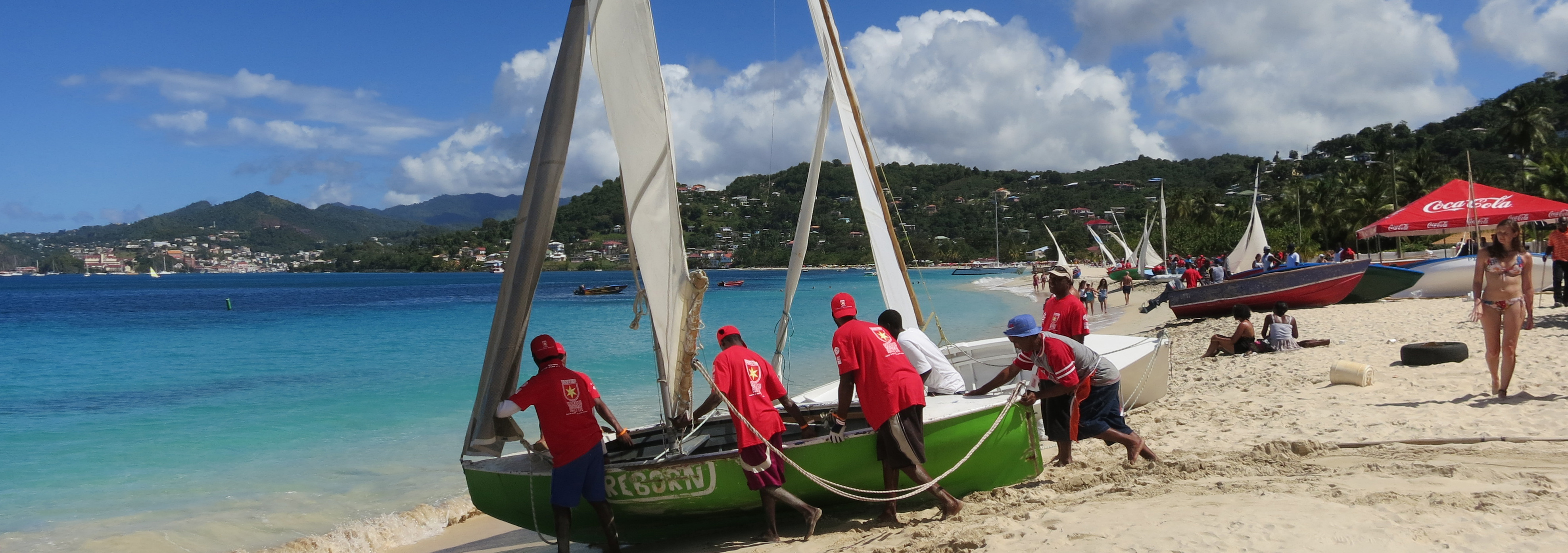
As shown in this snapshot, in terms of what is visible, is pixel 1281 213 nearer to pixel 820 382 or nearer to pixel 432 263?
pixel 820 382

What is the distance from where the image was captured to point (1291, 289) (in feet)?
57.8

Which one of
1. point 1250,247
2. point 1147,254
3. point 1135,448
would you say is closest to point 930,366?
point 1135,448

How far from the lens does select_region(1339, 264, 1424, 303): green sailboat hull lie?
17.9 meters

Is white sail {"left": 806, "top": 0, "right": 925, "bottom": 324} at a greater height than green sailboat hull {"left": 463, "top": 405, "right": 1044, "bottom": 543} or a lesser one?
greater

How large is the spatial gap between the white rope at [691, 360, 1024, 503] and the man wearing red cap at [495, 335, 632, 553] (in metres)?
0.76

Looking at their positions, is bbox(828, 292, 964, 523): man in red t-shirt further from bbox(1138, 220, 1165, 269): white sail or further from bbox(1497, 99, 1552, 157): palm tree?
bbox(1497, 99, 1552, 157): palm tree

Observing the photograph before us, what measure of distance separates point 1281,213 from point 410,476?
6113 centimetres

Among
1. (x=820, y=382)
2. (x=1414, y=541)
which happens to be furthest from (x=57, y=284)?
(x=1414, y=541)

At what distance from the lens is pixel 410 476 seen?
955 cm

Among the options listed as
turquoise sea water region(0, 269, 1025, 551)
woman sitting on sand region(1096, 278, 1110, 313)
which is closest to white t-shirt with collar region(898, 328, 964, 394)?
turquoise sea water region(0, 269, 1025, 551)

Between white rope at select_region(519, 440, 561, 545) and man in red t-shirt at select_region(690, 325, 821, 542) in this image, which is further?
white rope at select_region(519, 440, 561, 545)

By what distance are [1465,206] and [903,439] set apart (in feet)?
56.8

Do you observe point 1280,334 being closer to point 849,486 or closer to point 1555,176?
point 849,486

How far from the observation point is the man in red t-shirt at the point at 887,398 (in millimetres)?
5195
